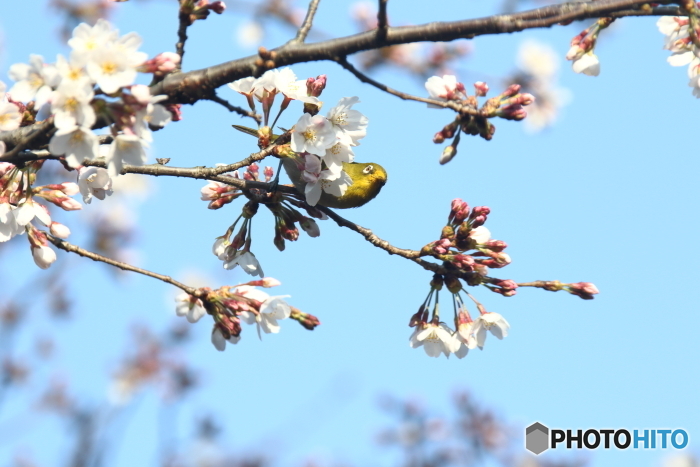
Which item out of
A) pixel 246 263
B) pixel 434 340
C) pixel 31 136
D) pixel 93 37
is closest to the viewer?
pixel 93 37

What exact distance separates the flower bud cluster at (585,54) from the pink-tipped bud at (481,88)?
61cm

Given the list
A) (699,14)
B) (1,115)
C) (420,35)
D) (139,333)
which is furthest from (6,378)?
(699,14)

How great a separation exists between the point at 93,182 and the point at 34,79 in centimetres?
111

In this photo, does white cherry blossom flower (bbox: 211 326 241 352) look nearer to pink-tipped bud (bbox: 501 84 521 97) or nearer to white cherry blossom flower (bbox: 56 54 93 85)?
white cherry blossom flower (bbox: 56 54 93 85)

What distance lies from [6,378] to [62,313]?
2.90 m

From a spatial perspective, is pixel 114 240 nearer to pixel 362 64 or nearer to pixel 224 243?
pixel 362 64

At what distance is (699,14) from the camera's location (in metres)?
2.81

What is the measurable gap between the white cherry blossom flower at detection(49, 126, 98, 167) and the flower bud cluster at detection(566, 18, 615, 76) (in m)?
2.16

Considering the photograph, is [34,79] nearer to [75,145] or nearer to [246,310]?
[75,145]

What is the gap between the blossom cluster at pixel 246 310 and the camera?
3350 millimetres

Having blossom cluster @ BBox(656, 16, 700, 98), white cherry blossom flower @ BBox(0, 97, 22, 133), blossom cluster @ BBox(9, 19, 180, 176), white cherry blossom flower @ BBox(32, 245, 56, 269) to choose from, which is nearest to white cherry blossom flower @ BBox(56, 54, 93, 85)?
blossom cluster @ BBox(9, 19, 180, 176)

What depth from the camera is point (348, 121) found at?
3225mm

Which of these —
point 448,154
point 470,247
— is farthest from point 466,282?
point 448,154

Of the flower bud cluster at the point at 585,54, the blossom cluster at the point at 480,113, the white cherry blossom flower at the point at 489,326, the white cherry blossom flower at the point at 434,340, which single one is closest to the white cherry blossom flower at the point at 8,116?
the blossom cluster at the point at 480,113
